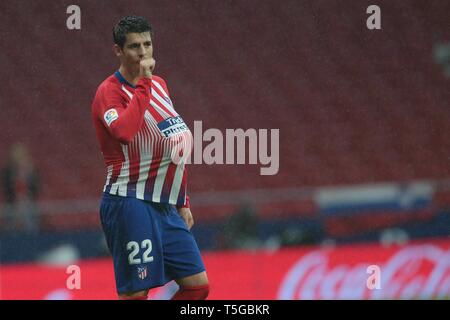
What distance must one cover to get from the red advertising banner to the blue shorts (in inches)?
92.7

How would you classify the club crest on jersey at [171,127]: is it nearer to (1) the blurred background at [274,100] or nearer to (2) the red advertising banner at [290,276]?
(2) the red advertising banner at [290,276]

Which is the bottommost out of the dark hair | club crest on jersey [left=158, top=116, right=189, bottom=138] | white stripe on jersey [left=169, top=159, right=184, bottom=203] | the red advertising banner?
the red advertising banner

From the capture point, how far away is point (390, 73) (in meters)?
9.27

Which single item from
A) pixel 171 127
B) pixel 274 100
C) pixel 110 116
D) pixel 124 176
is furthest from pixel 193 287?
pixel 274 100

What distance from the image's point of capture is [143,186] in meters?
4.14

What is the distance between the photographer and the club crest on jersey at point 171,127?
414cm

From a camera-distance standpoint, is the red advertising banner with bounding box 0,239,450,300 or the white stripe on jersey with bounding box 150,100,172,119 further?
the red advertising banner with bounding box 0,239,450,300

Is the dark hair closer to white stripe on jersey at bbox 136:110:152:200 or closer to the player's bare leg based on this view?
white stripe on jersey at bbox 136:110:152:200

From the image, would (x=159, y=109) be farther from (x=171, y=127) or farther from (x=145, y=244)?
(x=145, y=244)

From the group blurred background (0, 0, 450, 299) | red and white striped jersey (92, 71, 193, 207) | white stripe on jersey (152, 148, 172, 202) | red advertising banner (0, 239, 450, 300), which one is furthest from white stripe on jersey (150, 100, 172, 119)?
blurred background (0, 0, 450, 299)

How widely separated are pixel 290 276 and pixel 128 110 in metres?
3.34

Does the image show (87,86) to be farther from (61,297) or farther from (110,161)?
(110,161)

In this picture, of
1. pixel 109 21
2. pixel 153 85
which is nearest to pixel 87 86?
pixel 109 21

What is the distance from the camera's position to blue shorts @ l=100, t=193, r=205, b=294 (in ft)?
13.5
